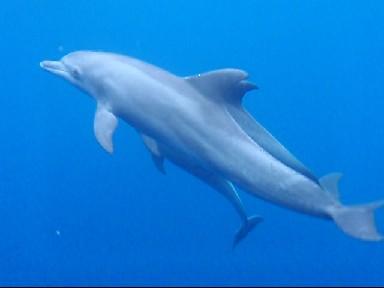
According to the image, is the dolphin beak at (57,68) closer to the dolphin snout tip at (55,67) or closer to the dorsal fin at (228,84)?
the dolphin snout tip at (55,67)

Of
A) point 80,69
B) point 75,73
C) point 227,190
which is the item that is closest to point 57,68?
point 75,73

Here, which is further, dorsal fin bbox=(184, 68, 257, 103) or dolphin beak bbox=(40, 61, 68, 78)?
dolphin beak bbox=(40, 61, 68, 78)

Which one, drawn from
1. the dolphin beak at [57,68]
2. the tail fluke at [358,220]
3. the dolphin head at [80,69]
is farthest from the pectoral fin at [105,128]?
the tail fluke at [358,220]

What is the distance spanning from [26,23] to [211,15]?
3761 millimetres

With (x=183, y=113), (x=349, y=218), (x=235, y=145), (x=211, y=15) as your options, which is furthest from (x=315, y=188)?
(x=211, y=15)

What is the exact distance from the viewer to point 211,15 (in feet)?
50.4

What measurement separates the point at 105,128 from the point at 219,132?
166cm

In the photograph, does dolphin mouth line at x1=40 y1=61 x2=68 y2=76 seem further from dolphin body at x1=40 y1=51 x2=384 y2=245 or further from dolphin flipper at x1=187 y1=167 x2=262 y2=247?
dolphin flipper at x1=187 y1=167 x2=262 y2=247

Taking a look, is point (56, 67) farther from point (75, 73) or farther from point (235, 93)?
point (235, 93)

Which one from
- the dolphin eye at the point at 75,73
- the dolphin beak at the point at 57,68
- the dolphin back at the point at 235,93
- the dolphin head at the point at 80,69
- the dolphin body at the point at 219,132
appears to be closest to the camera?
the dolphin body at the point at 219,132

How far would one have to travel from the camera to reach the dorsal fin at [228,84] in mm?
7785

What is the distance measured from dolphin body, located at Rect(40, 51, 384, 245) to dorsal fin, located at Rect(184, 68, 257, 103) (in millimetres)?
10

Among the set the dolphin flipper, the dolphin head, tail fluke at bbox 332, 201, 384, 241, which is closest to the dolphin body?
tail fluke at bbox 332, 201, 384, 241

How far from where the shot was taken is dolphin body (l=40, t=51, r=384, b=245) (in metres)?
7.34
